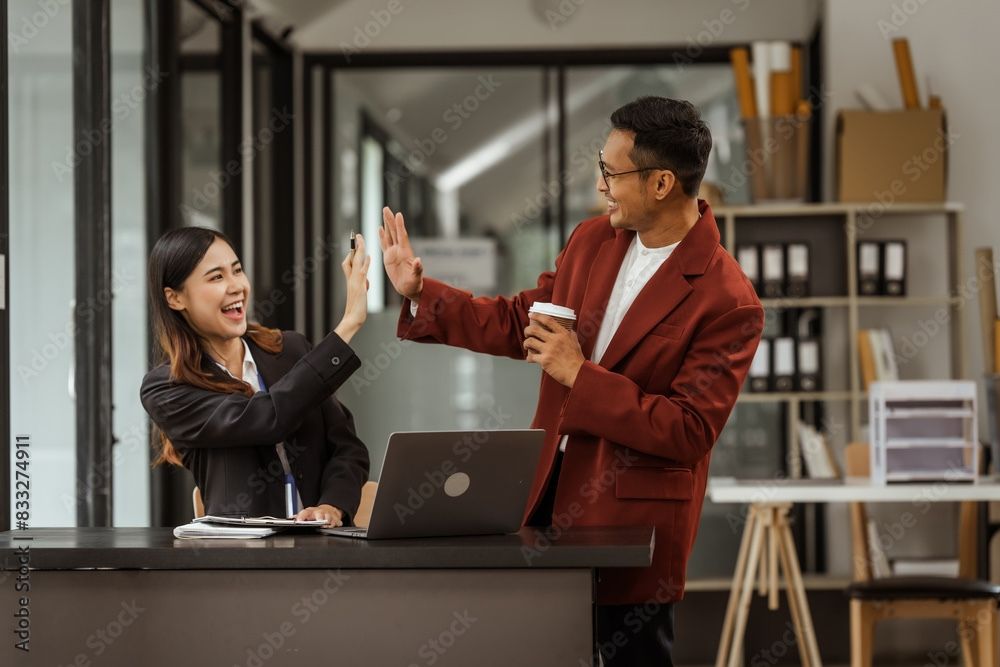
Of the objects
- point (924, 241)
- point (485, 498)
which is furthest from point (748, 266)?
point (485, 498)

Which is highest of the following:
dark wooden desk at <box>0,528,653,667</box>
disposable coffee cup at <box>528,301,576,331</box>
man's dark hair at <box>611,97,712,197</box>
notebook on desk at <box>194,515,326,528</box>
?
man's dark hair at <box>611,97,712,197</box>

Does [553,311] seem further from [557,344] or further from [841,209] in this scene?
[841,209]

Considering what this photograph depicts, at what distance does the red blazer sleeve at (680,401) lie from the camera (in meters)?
2.22

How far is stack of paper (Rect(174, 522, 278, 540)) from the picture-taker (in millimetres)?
2121

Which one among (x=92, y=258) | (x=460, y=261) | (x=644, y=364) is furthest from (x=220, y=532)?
(x=460, y=261)

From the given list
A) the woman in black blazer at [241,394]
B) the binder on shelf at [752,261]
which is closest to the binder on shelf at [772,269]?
the binder on shelf at [752,261]

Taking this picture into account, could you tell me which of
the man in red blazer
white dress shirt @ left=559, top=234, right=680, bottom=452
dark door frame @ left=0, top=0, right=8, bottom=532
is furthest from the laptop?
dark door frame @ left=0, top=0, right=8, bottom=532

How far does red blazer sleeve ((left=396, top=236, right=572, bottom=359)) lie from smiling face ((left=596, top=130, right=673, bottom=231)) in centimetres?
21

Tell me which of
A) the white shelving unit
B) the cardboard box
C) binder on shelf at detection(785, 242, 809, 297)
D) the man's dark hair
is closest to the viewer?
the man's dark hair

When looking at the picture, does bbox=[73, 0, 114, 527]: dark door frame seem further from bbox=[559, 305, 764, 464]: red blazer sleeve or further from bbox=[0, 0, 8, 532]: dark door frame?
bbox=[559, 305, 764, 464]: red blazer sleeve

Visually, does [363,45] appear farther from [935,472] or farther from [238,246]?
[935,472]

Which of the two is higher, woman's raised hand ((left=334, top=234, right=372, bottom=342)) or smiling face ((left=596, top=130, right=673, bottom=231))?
smiling face ((left=596, top=130, right=673, bottom=231))

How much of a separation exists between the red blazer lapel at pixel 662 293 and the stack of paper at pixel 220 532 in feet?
2.29

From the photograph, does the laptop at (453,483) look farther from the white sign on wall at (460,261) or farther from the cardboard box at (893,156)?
the white sign on wall at (460,261)
